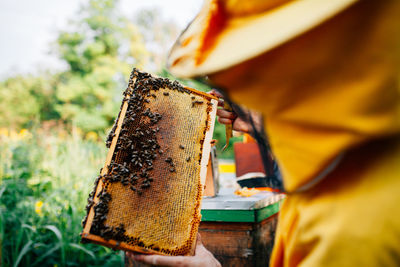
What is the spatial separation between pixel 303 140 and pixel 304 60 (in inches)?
7.5

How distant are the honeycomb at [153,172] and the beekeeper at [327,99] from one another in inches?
43.6

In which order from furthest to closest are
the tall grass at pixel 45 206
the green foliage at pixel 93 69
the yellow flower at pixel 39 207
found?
the green foliage at pixel 93 69 < the yellow flower at pixel 39 207 < the tall grass at pixel 45 206

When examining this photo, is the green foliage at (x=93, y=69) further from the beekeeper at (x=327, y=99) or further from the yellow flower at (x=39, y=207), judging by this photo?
the beekeeper at (x=327, y=99)

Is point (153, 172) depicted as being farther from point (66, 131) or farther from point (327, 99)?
point (66, 131)

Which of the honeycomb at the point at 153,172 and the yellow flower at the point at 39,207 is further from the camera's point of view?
the yellow flower at the point at 39,207

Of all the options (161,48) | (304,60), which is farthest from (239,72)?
(161,48)

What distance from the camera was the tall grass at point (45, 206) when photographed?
3.50 meters

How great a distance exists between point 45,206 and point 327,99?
454 centimetres

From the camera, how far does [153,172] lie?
1913mm

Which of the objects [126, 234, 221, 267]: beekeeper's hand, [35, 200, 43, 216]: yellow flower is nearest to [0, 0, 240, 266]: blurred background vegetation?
[35, 200, 43, 216]: yellow flower

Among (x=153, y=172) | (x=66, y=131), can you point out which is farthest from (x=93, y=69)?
(x=153, y=172)

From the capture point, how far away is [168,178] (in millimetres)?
1899

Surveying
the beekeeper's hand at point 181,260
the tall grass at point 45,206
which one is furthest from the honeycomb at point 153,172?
the tall grass at point 45,206

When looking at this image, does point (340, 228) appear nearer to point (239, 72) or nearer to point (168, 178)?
point (239, 72)
